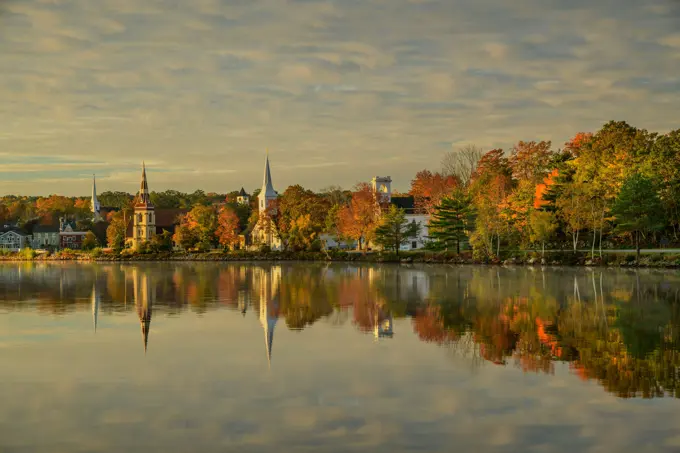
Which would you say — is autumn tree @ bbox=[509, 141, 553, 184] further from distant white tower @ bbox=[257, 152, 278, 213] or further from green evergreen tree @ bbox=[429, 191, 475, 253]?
distant white tower @ bbox=[257, 152, 278, 213]

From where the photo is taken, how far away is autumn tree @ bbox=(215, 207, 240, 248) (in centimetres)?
9981

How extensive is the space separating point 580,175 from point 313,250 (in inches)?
1318

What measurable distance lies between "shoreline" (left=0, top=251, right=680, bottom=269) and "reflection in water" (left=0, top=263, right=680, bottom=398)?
25.9 ft

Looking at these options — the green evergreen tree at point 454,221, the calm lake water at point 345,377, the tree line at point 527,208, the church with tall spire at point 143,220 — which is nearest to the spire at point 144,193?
the church with tall spire at point 143,220

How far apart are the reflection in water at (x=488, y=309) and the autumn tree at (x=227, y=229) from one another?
173 ft

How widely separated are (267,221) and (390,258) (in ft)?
74.6

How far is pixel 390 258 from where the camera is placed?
242 feet

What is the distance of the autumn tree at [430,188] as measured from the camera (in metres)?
87.3

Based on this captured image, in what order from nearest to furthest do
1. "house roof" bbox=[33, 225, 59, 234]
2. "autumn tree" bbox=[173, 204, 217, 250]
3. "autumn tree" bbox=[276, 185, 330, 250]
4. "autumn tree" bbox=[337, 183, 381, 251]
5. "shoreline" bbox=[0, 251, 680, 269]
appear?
"shoreline" bbox=[0, 251, 680, 269] < "autumn tree" bbox=[337, 183, 381, 251] < "autumn tree" bbox=[276, 185, 330, 250] < "autumn tree" bbox=[173, 204, 217, 250] < "house roof" bbox=[33, 225, 59, 234]

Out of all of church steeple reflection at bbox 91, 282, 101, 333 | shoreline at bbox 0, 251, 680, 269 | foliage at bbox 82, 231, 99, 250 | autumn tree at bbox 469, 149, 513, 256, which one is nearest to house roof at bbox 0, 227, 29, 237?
foliage at bbox 82, 231, 99, 250

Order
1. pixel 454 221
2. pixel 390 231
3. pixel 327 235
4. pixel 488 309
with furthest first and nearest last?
1. pixel 327 235
2. pixel 390 231
3. pixel 454 221
4. pixel 488 309

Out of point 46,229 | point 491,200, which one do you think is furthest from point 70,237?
point 491,200

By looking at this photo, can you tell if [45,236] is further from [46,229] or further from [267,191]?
[267,191]

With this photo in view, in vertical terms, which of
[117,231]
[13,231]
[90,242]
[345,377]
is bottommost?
[345,377]
